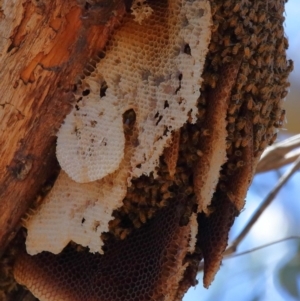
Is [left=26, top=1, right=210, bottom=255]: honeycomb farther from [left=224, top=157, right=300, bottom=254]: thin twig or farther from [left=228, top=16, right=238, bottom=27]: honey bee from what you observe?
[left=224, top=157, right=300, bottom=254]: thin twig

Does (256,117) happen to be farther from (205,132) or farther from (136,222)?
(136,222)

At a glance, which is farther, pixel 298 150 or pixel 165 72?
pixel 298 150

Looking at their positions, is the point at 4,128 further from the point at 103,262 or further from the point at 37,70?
the point at 103,262

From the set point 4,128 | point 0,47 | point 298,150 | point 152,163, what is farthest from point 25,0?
point 298,150

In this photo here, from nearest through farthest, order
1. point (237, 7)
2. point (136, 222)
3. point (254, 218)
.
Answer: point (237, 7) → point (136, 222) → point (254, 218)

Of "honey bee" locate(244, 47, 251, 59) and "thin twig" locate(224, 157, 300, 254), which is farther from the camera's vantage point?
"thin twig" locate(224, 157, 300, 254)

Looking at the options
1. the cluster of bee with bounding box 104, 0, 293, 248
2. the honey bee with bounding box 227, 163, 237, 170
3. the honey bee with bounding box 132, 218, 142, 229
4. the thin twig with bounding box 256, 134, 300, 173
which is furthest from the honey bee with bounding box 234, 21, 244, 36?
the thin twig with bounding box 256, 134, 300, 173

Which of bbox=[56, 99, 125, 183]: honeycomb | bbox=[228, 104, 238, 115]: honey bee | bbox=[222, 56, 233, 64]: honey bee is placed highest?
bbox=[222, 56, 233, 64]: honey bee

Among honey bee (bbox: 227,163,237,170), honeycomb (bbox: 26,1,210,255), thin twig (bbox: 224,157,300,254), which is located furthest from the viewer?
thin twig (bbox: 224,157,300,254)

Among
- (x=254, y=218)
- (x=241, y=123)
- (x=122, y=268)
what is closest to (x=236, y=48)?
(x=241, y=123)
